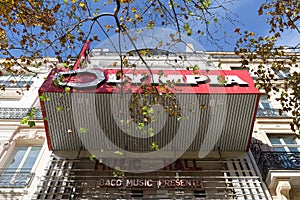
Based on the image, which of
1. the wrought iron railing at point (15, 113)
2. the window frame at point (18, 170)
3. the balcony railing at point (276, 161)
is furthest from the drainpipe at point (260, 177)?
the wrought iron railing at point (15, 113)

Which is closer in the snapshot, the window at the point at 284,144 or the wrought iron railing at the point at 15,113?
the window at the point at 284,144

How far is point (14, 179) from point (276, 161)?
29.0 ft

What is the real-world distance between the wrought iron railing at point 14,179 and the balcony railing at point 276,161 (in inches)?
308

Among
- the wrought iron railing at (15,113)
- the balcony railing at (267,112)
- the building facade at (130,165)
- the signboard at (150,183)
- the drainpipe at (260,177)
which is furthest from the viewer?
the balcony railing at (267,112)

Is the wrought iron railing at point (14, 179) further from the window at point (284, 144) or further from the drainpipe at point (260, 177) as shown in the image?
the window at point (284, 144)

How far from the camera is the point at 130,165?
9.83 metres

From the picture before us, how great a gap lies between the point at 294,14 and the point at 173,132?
5240 mm

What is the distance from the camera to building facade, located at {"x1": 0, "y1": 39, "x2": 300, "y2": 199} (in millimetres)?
8594

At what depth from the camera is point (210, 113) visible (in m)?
9.31

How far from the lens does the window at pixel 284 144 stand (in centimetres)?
1102

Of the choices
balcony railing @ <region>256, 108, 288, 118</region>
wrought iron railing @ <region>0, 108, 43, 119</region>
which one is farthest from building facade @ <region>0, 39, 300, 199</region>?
balcony railing @ <region>256, 108, 288, 118</region>

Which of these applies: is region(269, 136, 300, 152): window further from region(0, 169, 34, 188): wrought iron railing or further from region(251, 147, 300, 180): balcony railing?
region(0, 169, 34, 188): wrought iron railing

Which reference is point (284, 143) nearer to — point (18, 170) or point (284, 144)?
point (284, 144)

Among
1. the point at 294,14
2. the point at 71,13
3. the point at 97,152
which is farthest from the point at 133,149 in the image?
the point at 294,14
